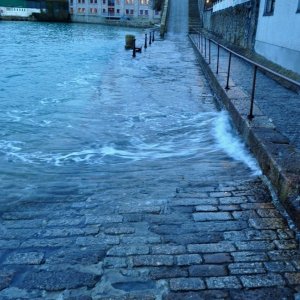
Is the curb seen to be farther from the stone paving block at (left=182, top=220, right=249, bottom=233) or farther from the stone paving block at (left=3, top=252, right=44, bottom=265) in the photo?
the stone paving block at (left=3, top=252, right=44, bottom=265)

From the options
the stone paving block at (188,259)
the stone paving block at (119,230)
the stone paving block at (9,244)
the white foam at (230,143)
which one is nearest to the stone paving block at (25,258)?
the stone paving block at (9,244)

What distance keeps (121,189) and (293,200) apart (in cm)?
218

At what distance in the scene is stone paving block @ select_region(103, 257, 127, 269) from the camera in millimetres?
3301

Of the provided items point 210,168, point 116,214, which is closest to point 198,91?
point 210,168

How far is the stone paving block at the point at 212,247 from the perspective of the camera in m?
3.53

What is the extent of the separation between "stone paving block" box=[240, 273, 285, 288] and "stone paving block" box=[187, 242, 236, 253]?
42 cm

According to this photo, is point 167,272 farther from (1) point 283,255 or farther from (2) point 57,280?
(1) point 283,255

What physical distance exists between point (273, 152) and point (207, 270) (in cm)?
243

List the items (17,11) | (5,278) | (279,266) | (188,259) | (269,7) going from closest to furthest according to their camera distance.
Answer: (5,278), (279,266), (188,259), (269,7), (17,11)

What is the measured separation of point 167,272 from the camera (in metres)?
3.21

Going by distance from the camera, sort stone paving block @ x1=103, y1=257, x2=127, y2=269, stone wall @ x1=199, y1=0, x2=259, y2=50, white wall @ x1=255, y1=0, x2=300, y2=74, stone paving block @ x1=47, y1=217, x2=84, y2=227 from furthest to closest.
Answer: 1. stone wall @ x1=199, y1=0, x2=259, y2=50
2. white wall @ x1=255, y1=0, x2=300, y2=74
3. stone paving block @ x1=47, y1=217, x2=84, y2=227
4. stone paving block @ x1=103, y1=257, x2=127, y2=269

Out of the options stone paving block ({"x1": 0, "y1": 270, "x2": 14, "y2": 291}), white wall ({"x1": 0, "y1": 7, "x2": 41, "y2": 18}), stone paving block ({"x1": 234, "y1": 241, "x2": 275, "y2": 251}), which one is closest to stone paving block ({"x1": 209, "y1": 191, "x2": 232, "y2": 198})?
stone paving block ({"x1": 234, "y1": 241, "x2": 275, "y2": 251})

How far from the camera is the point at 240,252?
11.5 feet

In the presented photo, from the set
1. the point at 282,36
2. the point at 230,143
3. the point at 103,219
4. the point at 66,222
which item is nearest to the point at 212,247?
the point at 103,219
